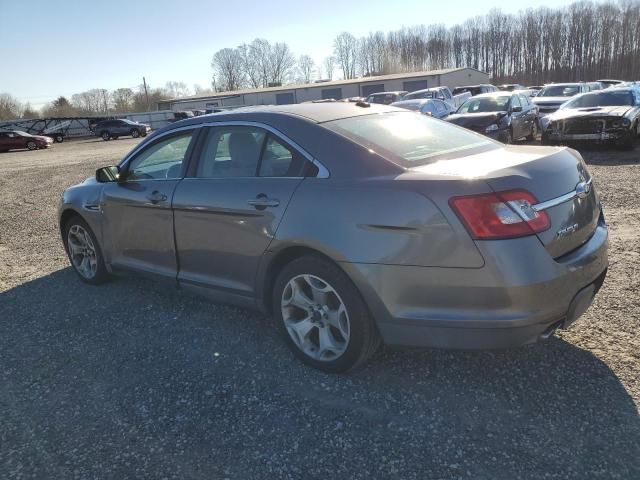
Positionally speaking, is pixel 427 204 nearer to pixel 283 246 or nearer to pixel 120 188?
pixel 283 246

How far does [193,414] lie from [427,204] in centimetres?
175

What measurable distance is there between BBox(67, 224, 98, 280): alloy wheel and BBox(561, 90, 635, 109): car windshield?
1234 centimetres

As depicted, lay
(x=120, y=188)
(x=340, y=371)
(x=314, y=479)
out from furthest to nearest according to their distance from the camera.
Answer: (x=120, y=188) < (x=340, y=371) < (x=314, y=479)

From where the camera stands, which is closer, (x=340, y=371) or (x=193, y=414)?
(x=193, y=414)

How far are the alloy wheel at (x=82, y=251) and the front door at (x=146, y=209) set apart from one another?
0.38 metres

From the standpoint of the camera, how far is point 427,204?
2.60 metres

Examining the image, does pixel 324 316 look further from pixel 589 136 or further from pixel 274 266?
pixel 589 136

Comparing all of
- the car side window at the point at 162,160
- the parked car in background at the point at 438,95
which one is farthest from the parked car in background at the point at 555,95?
the car side window at the point at 162,160

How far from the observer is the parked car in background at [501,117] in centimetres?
1290

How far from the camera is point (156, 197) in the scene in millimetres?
4059

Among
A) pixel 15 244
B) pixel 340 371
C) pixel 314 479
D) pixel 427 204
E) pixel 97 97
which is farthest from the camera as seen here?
pixel 97 97

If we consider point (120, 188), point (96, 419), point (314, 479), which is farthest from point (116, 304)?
point (314, 479)

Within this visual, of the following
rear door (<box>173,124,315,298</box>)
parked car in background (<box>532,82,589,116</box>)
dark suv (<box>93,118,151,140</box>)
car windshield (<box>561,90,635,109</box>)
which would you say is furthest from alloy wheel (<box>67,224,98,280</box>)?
dark suv (<box>93,118,151,140</box>)

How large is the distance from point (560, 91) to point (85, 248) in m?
21.0
